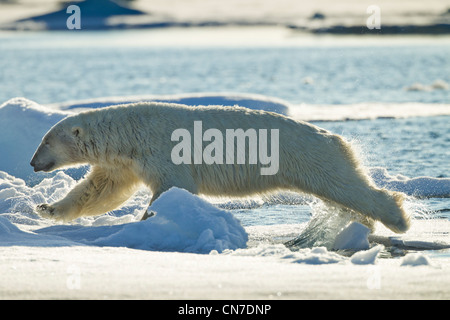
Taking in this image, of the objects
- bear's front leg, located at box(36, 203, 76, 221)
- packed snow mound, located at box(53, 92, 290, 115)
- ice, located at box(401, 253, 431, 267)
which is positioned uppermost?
packed snow mound, located at box(53, 92, 290, 115)

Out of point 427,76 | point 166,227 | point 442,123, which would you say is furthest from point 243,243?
point 427,76

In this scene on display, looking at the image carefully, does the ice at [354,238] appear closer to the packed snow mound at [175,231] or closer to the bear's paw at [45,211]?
the packed snow mound at [175,231]

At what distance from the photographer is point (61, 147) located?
20.9 ft

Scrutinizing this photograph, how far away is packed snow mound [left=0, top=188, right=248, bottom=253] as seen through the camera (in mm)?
5250

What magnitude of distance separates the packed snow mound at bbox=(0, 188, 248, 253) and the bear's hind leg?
1060 mm

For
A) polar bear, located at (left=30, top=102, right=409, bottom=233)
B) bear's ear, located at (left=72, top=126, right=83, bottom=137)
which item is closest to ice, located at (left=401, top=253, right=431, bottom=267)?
polar bear, located at (left=30, top=102, right=409, bottom=233)

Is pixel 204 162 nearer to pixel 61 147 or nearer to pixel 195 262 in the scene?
pixel 61 147

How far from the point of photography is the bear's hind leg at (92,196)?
6543mm

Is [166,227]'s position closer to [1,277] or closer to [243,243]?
[243,243]

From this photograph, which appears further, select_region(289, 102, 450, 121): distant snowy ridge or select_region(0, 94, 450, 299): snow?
select_region(289, 102, 450, 121): distant snowy ridge

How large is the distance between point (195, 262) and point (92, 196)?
2.68 m

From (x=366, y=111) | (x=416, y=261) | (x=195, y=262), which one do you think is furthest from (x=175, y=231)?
(x=366, y=111)

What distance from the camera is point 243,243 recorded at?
5.36m

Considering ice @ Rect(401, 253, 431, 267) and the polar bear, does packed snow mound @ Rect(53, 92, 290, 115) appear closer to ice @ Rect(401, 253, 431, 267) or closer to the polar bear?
the polar bear
